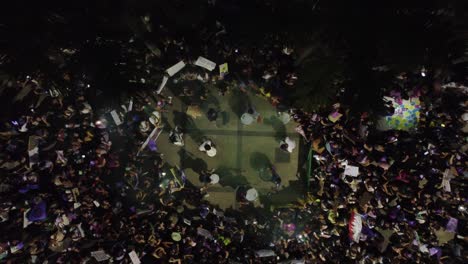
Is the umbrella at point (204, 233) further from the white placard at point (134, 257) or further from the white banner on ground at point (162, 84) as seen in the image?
the white banner on ground at point (162, 84)

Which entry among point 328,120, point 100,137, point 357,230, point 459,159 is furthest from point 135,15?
point 459,159

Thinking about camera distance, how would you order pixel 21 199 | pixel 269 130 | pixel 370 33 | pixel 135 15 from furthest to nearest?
pixel 269 130 < pixel 21 199 < pixel 135 15 < pixel 370 33

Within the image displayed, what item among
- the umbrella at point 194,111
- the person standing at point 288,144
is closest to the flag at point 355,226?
the person standing at point 288,144

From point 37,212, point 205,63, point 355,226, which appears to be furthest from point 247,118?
point 37,212

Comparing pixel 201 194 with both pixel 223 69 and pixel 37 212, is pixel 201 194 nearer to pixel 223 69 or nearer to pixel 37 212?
pixel 223 69

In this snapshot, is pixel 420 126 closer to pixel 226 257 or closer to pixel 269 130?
pixel 269 130

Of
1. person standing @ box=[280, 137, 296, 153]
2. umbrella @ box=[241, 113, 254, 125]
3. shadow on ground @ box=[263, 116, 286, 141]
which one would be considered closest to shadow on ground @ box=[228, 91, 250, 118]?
umbrella @ box=[241, 113, 254, 125]
